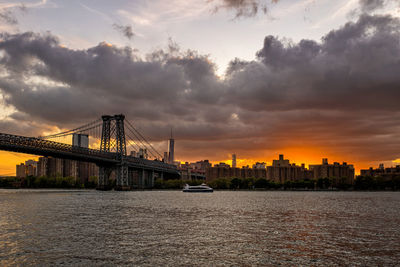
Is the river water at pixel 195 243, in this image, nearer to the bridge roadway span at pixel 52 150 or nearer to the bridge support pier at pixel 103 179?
the bridge roadway span at pixel 52 150

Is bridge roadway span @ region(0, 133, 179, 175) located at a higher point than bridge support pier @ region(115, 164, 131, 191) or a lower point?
higher

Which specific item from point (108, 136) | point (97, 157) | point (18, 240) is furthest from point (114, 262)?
point (108, 136)

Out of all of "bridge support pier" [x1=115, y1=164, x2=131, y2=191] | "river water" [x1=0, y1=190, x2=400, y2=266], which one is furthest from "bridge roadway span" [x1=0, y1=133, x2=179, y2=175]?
"river water" [x1=0, y1=190, x2=400, y2=266]

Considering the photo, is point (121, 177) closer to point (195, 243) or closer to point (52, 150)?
point (52, 150)

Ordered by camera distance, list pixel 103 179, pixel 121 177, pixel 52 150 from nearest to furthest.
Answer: pixel 52 150
pixel 121 177
pixel 103 179

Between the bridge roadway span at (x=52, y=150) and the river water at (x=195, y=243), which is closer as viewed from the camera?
the river water at (x=195, y=243)

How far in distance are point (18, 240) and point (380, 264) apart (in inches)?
1029

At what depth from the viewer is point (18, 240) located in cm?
2964

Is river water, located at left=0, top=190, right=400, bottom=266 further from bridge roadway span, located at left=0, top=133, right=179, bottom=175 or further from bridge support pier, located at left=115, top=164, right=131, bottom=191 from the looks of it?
bridge support pier, located at left=115, top=164, right=131, bottom=191

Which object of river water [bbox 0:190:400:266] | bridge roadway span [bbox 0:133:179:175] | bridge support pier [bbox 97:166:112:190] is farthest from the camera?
bridge support pier [bbox 97:166:112:190]

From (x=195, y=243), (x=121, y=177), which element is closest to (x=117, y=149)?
(x=121, y=177)

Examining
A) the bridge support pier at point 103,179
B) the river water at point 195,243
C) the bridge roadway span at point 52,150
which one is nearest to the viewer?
the river water at point 195,243

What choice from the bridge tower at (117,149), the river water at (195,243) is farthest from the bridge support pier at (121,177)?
the river water at (195,243)

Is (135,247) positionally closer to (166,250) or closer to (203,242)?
(166,250)
